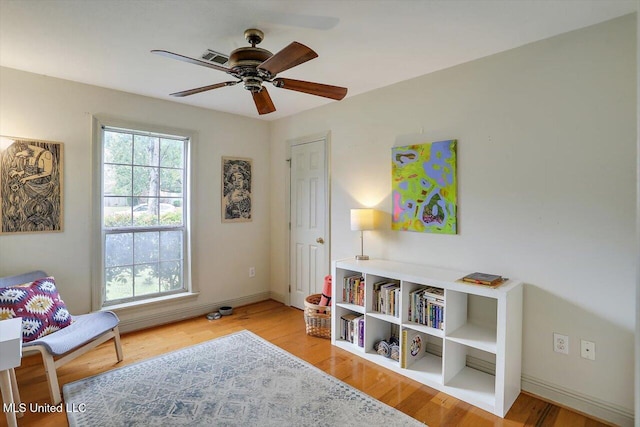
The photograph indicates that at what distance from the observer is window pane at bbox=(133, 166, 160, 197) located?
3.40m

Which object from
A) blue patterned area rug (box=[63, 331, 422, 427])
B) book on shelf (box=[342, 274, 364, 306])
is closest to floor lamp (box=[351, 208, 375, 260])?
book on shelf (box=[342, 274, 364, 306])

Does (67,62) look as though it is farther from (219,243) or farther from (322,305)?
(322,305)

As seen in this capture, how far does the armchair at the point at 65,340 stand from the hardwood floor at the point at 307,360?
0.75 ft

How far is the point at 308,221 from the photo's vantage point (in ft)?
12.8

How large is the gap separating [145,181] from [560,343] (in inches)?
152

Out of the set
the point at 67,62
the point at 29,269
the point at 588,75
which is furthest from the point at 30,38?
the point at 588,75

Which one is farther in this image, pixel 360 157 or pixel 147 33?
pixel 360 157

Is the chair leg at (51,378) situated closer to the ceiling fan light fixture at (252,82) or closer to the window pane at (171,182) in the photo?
the window pane at (171,182)

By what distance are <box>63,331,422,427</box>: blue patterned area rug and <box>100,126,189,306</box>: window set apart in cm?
106

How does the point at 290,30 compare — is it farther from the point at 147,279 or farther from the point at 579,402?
the point at 579,402

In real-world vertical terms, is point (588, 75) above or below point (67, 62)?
below

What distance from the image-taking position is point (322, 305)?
3.26m

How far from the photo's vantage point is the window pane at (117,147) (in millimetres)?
3219

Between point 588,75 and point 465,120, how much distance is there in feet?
2.49
